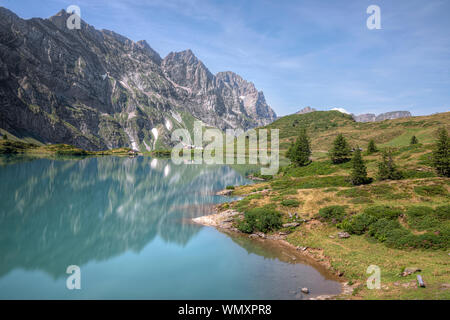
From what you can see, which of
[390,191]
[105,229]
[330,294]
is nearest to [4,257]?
[105,229]

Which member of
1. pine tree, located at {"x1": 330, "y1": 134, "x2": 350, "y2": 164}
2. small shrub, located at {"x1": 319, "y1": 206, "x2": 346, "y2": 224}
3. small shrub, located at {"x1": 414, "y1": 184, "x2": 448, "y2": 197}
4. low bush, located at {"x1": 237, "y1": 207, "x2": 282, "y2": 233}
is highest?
pine tree, located at {"x1": 330, "y1": 134, "x2": 350, "y2": 164}

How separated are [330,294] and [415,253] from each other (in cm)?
1283

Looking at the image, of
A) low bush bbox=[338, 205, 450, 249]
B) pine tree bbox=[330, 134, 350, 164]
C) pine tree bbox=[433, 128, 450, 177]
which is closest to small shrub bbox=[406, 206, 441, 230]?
low bush bbox=[338, 205, 450, 249]

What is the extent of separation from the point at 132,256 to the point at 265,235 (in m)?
19.1

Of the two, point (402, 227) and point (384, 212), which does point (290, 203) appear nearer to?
point (384, 212)

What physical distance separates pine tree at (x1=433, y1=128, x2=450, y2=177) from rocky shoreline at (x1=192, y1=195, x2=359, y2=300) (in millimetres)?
33994

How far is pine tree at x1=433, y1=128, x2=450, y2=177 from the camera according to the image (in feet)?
158

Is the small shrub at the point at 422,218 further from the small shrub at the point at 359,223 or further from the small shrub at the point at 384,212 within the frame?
the small shrub at the point at 359,223

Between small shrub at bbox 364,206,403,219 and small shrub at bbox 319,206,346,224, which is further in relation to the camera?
small shrub at bbox 319,206,346,224

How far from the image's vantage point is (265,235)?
130 ft

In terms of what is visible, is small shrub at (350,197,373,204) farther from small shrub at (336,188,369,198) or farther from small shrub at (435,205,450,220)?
small shrub at (435,205,450,220)

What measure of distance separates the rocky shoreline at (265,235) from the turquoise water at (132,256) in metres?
1.20

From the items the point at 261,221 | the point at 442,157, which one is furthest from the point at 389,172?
the point at 261,221
